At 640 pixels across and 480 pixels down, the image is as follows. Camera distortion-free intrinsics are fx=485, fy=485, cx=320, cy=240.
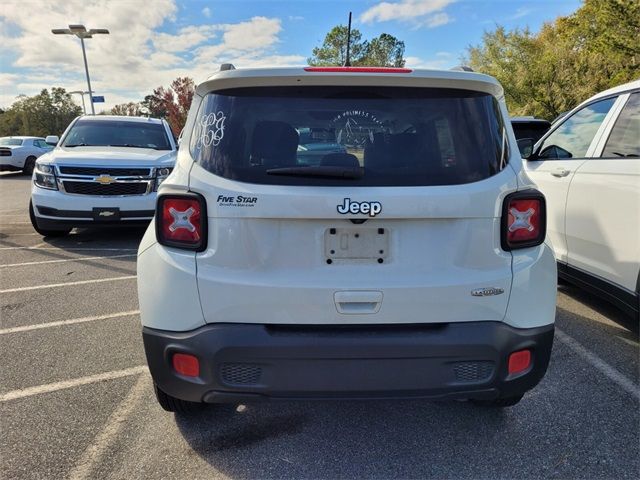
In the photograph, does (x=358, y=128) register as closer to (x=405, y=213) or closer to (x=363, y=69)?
(x=363, y=69)

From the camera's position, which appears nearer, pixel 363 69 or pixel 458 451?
pixel 363 69

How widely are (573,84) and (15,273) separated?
22.1 m

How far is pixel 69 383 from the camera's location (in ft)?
10.1

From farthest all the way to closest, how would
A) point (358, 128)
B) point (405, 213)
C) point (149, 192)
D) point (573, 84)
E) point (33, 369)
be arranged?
1. point (573, 84)
2. point (149, 192)
3. point (33, 369)
4. point (358, 128)
5. point (405, 213)

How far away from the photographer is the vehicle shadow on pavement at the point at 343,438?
2.29 metres

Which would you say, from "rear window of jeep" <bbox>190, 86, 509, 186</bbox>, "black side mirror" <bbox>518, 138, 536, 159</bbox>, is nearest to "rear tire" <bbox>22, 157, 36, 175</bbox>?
"black side mirror" <bbox>518, 138, 536, 159</bbox>

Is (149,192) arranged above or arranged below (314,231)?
below

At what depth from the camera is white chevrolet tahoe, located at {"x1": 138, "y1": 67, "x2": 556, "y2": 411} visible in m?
1.98

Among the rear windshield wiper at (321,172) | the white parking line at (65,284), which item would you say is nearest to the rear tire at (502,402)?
the rear windshield wiper at (321,172)

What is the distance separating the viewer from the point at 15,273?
5613mm

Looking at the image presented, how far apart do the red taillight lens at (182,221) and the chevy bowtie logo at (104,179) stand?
5.05m

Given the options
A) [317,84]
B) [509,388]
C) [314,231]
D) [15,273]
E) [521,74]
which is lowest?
[15,273]

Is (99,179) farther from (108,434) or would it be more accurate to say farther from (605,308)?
(605,308)

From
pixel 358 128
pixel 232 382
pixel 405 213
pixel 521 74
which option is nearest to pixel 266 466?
pixel 232 382
